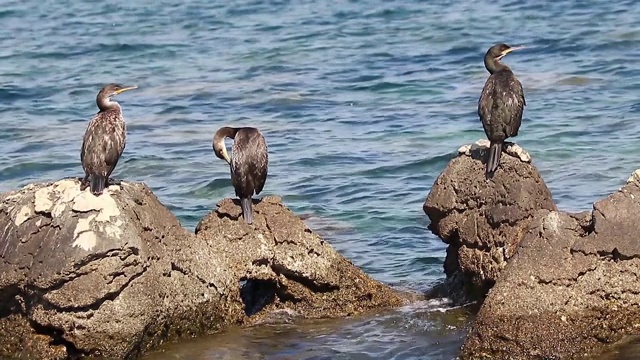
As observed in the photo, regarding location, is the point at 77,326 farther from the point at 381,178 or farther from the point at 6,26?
the point at 6,26

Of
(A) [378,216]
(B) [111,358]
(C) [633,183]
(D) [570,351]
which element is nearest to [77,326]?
(B) [111,358]

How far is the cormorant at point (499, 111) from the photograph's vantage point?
861 cm

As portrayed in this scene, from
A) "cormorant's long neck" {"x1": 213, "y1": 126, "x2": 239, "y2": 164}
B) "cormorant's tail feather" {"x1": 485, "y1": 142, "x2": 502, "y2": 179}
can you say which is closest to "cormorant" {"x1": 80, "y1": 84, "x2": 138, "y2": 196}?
"cormorant's long neck" {"x1": 213, "y1": 126, "x2": 239, "y2": 164}

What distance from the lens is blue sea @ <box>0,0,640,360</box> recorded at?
10641 mm

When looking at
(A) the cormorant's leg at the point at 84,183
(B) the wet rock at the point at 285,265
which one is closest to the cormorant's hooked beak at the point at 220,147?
(B) the wet rock at the point at 285,265

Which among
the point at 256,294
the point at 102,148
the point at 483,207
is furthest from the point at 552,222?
the point at 102,148

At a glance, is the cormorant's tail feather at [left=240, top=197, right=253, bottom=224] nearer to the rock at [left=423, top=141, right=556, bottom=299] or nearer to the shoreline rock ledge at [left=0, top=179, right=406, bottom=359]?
the shoreline rock ledge at [left=0, top=179, right=406, bottom=359]

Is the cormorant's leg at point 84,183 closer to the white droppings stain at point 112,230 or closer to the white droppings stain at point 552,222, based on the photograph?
the white droppings stain at point 112,230

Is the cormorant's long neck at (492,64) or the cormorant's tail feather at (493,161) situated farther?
the cormorant's long neck at (492,64)

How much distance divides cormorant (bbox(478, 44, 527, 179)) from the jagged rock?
904mm

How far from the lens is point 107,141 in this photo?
842 centimetres

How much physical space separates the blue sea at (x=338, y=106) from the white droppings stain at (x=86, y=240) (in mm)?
956

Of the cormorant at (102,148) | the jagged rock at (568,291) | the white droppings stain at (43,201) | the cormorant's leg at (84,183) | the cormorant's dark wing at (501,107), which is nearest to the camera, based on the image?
the jagged rock at (568,291)

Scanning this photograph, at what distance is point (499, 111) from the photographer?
889 cm
